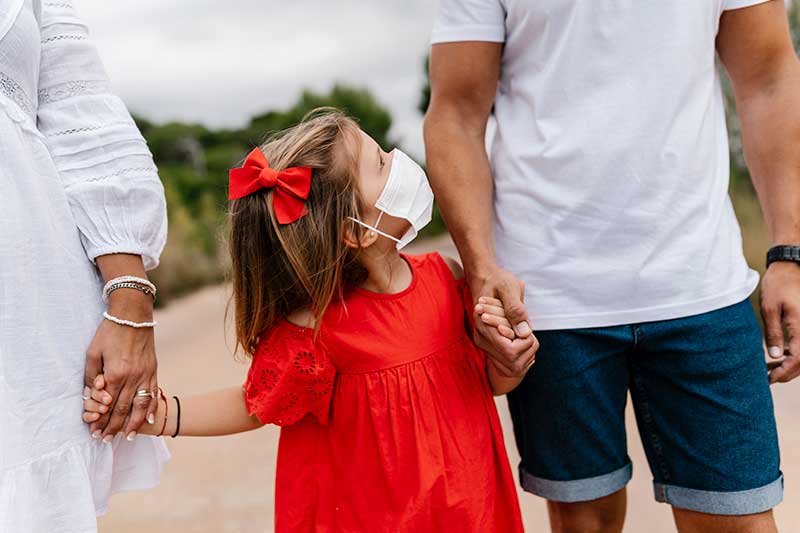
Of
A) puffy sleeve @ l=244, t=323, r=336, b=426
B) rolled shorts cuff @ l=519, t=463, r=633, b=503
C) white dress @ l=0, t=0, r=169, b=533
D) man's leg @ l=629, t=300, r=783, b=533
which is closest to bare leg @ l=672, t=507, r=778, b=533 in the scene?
man's leg @ l=629, t=300, r=783, b=533

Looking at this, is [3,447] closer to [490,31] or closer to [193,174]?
[490,31]

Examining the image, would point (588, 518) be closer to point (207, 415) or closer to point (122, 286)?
point (207, 415)

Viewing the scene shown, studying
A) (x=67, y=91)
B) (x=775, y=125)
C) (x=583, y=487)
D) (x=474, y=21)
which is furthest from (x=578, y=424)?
(x=67, y=91)

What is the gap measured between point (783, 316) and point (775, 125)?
1.30ft

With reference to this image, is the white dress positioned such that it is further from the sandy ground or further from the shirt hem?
the sandy ground

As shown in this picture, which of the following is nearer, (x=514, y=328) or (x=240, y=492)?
(x=514, y=328)

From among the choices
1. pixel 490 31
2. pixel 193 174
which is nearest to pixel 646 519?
pixel 490 31

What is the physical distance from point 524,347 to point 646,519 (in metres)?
2.09

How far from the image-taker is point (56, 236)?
130 cm

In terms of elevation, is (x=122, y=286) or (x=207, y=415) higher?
(x=122, y=286)

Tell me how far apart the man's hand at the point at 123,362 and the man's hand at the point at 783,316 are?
124cm

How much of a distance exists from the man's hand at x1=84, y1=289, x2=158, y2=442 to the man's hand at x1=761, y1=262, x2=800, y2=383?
1.24m

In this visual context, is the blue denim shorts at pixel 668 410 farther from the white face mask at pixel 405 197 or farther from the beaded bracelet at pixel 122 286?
the beaded bracelet at pixel 122 286

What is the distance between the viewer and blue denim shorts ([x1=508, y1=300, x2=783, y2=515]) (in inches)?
61.2
